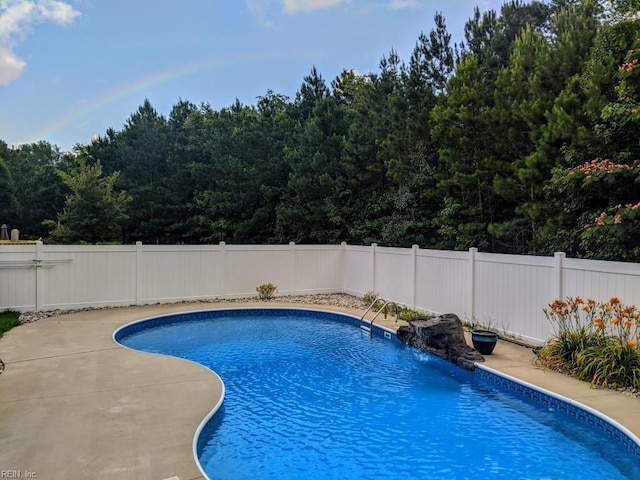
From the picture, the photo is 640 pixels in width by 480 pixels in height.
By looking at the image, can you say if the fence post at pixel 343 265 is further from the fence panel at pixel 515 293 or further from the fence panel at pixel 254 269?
the fence panel at pixel 515 293

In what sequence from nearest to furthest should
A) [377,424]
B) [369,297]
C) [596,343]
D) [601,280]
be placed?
1. [377,424]
2. [596,343]
3. [601,280]
4. [369,297]

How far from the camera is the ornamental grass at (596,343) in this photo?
540 centimetres

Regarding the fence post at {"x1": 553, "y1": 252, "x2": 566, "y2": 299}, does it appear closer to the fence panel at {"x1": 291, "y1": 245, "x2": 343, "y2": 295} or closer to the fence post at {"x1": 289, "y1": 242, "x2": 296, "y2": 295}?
the fence panel at {"x1": 291, "y1": 245, "x2": 343, "y2": 295}

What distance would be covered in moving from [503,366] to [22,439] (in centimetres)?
577

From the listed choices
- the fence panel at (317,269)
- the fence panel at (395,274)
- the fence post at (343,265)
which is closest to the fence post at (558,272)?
the fence panel at (395,274)

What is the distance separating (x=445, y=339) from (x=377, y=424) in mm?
2796

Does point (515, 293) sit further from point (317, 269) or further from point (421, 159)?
point (317, 269)

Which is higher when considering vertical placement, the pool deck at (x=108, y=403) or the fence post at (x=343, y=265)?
the fence post at (x=343, y=265)

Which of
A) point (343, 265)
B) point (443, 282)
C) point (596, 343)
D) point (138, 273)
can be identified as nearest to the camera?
point (596, 343)

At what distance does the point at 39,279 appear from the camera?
9.98 metres

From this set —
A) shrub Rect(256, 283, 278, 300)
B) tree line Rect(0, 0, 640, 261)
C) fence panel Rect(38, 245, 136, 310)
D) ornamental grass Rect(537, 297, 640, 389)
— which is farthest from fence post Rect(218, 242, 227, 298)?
ornamental grass Rect(537, 297, 640, 389)

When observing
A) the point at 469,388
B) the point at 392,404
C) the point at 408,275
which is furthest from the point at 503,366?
the point at 408,275

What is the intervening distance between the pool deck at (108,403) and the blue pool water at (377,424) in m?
0.36

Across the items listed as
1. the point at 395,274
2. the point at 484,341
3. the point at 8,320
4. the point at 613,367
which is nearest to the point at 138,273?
the point at 8,320
